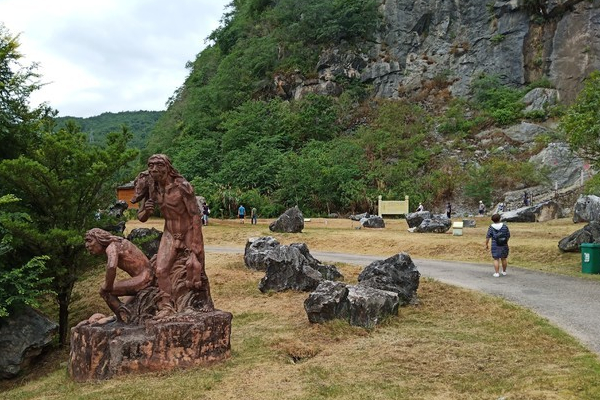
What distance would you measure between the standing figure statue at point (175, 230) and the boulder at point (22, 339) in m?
3.51

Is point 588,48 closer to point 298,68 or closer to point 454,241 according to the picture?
point 298,68

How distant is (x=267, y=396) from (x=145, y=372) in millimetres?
2014

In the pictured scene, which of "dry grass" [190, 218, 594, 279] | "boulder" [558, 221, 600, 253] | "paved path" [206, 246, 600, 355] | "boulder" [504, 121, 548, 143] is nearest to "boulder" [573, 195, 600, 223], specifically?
"dry grass" [190, 218, 594, 279]

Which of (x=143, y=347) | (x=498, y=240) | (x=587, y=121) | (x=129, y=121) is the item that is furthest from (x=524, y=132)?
(x=129, y=121)

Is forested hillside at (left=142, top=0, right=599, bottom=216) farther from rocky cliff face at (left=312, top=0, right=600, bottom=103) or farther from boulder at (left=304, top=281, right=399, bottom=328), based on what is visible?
boulder at (left=304, top=281, right=399, bottom=328)

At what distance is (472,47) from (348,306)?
40.7m

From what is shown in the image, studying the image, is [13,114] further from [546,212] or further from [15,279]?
[546,212]

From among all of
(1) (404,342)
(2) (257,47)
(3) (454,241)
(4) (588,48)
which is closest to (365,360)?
(1) (404,342)

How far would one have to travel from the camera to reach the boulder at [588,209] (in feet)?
63.3

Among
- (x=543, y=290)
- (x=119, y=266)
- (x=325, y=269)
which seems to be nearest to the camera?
(x=119, y=266)

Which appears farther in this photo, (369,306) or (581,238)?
(581,238)

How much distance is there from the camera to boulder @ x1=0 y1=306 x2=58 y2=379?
9.30 m

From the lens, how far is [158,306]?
7598 millimetres

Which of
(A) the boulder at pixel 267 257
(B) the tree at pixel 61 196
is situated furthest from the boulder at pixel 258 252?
(B) the tree at pixel 61 196
